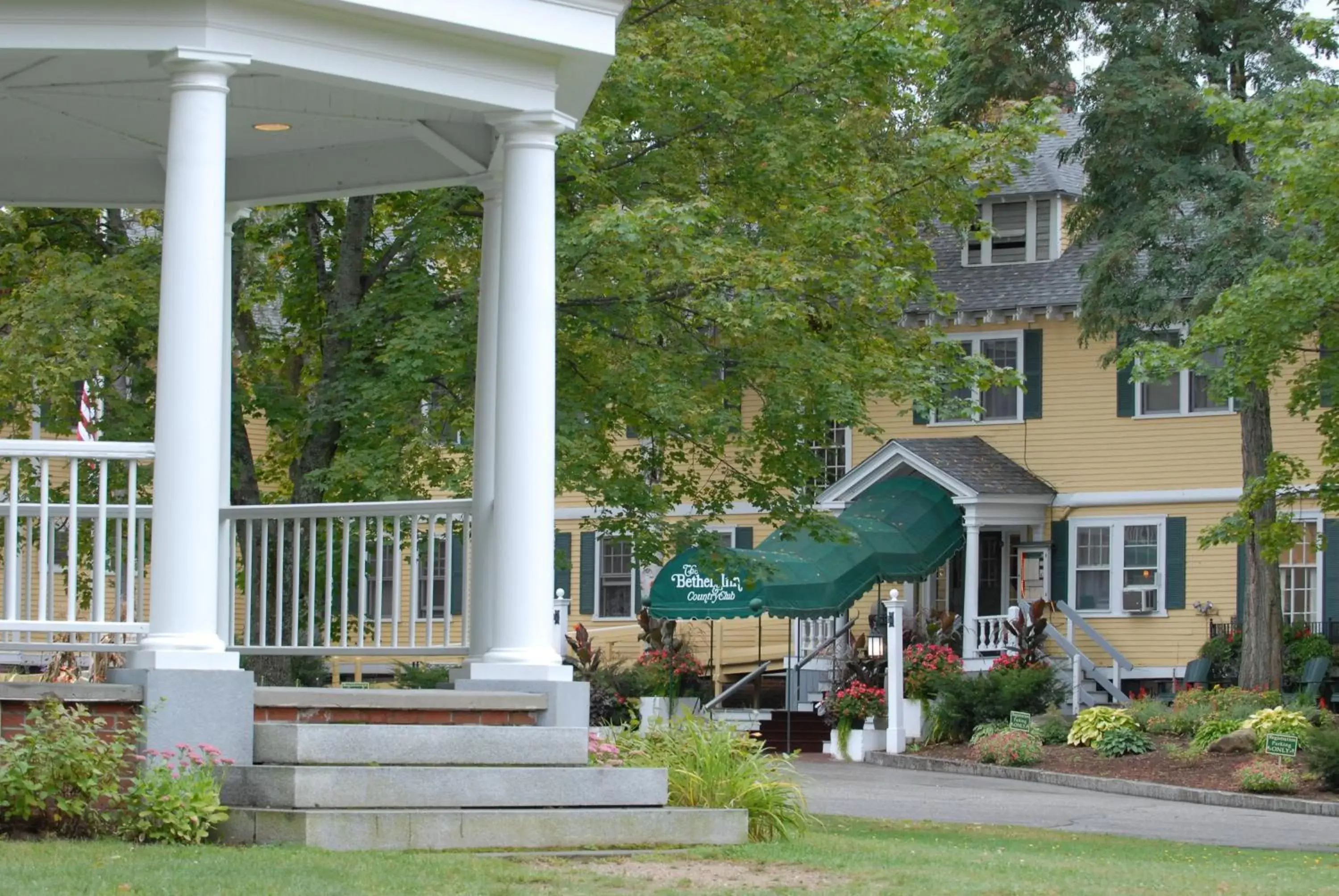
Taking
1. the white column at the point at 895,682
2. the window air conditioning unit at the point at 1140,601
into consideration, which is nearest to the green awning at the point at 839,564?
the white column at the point at 895,682

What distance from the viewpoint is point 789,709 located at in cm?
2898

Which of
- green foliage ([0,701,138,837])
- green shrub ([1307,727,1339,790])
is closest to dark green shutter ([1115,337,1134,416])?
green shrub ([1307,727,1339,790])

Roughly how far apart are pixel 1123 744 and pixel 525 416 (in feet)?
51.3

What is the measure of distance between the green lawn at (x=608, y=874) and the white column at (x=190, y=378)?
1111mm

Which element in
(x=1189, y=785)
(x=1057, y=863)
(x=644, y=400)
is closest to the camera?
(x=1057, y=863)

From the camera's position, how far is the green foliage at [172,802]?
8.70m

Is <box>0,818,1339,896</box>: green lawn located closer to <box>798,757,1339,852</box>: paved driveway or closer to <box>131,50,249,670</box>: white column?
<box>131,50,249,670</box>: white column

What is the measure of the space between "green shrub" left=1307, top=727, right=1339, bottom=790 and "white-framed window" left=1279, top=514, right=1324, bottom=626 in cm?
842

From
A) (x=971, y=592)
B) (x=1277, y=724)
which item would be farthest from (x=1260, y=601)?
(x=971, y=592)

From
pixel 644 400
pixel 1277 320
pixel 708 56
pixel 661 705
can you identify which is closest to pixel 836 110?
pixel 708 56

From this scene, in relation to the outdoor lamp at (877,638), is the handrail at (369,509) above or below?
above

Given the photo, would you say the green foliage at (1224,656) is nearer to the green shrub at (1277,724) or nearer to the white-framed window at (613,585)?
the green shrub at (1277,724)

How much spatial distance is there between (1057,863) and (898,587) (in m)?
22.8

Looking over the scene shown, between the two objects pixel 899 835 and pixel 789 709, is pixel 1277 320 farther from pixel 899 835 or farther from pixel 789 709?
pixel 789 709
